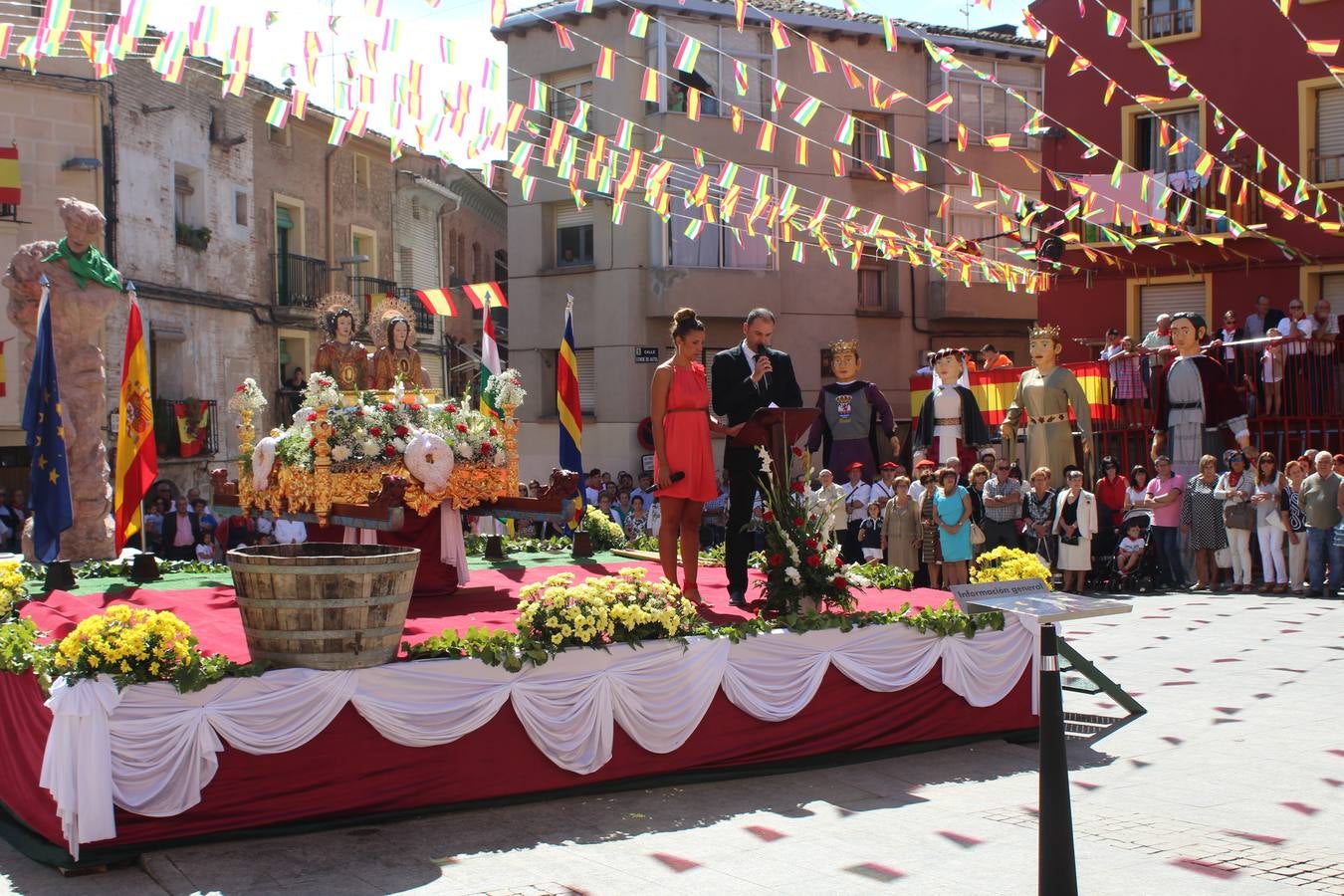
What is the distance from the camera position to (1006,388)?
20688 mm

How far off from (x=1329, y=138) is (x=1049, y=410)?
1071 cm

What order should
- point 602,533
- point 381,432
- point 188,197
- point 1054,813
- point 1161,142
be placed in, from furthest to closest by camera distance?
1. point 188,197
2. point 1161,142
3. point 602,533
4. point 381,432
5. point 1054,813

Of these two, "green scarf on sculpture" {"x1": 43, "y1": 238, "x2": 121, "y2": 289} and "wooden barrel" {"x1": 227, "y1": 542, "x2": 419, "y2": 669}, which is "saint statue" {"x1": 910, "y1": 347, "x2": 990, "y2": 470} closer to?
"green scarf on sculpture" {"x1": 43, "y1": 238, "x2": 121, "y2": 289}

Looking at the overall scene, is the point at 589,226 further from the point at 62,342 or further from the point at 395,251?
the point at 62,342

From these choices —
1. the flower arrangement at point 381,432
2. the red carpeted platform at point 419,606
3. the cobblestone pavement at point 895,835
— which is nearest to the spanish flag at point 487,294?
the flower arrangement at point 381,432

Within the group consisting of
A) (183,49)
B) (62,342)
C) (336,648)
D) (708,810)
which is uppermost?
(183,49)

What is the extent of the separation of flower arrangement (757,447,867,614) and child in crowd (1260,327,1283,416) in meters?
A: 11.6

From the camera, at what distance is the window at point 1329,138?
23078mm

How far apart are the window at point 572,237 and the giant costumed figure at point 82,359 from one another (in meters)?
16.1

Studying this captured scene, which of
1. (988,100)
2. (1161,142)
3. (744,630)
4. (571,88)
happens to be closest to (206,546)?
(744,630)

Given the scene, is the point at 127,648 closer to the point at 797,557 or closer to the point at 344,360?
the point at 797,557

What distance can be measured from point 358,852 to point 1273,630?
9003mm

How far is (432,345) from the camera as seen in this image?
36688 millimetres

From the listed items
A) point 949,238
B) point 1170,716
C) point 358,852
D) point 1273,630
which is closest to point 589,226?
point 949,238
